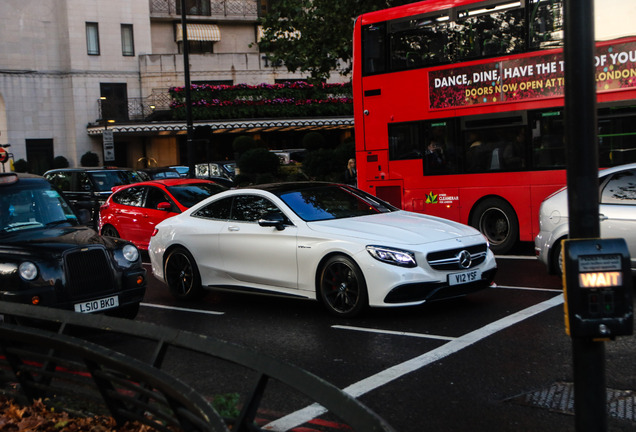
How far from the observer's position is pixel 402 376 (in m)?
6.33

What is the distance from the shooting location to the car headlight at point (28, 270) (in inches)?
303

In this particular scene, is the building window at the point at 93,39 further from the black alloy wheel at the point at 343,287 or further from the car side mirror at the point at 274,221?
the black alloy wheel at the point at 343,287

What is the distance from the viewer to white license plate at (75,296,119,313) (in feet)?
26.2

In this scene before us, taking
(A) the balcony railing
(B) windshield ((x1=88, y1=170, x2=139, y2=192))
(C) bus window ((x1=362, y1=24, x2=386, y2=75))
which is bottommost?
(B) windshield ((x1=88, y1=170, x2=139, y2=192))

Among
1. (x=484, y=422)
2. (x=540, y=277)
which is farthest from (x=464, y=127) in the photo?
(x=484, y=422)

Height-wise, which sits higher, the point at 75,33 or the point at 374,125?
the point at 75,33

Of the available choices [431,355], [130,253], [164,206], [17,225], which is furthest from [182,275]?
[431,355]

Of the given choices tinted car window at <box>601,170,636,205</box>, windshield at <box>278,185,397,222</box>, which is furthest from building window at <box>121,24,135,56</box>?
tinted car window at <box>601,170,636,205</box>

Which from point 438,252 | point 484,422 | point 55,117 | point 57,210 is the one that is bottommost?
point 484,422

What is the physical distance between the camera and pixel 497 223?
559 inches

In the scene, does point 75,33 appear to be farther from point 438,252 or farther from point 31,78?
point 438,252

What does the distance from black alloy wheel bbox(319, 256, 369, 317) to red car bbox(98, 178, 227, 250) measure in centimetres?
623

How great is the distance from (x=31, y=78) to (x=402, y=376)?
45580mm

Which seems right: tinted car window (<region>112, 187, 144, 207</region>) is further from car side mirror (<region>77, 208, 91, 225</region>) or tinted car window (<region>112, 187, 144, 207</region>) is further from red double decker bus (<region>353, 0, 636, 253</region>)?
car side mirror (<region>77, 208, 91, 225</region>)
